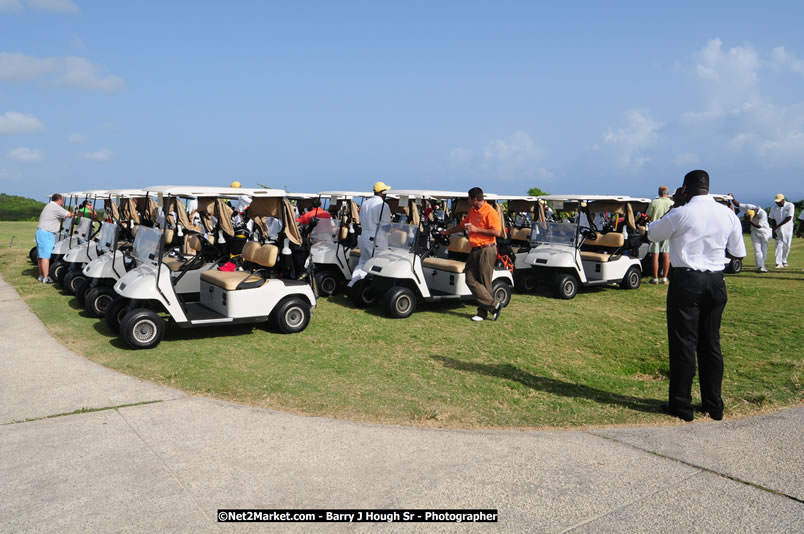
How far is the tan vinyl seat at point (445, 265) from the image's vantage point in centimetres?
861

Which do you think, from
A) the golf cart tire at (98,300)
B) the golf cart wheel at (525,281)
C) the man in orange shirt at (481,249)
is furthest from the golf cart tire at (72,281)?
the golf cart wheel at (525,281)

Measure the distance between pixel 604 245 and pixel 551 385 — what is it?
653 cm

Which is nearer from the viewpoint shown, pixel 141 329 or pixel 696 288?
pixel 696 288

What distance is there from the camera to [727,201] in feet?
38.2

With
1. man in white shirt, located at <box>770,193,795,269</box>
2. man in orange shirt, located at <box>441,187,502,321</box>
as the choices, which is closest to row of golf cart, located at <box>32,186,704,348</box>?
man in orange shirt, located at <box>441,187,502,321</box>

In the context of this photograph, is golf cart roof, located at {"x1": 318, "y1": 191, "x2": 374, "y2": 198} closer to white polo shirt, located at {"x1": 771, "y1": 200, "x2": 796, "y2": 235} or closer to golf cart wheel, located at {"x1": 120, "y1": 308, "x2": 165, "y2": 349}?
golf cart wheel, located at {"x1": 120, "y1": 308, "x2": 165, "y2": 349}

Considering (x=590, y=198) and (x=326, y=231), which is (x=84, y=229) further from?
(x=590, y=198)

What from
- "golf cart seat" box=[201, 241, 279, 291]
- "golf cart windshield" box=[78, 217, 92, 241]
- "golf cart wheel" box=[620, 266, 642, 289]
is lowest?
"golf cart wheel" box=[620, 266, 642, 289]

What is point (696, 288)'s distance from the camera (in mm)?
4266

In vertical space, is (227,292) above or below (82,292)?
above

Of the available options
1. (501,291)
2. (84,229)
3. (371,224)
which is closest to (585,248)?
(501,291)

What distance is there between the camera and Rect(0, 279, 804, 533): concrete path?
296 centimetres

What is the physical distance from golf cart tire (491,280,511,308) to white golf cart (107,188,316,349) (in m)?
2.86

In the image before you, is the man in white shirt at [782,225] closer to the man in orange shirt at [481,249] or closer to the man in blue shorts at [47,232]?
the man in orange shirt at [481,249]
